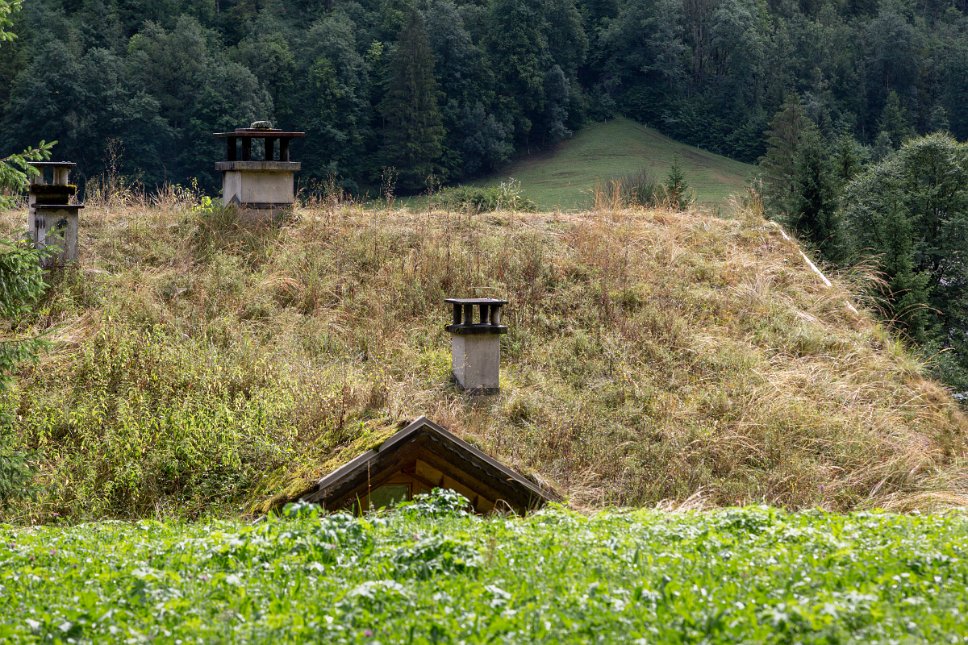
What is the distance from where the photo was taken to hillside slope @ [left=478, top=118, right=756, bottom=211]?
56.0 metres

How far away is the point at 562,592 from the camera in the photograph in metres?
4.32

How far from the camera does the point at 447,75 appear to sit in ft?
204

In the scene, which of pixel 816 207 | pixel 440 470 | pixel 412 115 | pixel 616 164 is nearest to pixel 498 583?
pixel 440 470

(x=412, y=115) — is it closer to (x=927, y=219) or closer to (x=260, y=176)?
(x=927, y=219)

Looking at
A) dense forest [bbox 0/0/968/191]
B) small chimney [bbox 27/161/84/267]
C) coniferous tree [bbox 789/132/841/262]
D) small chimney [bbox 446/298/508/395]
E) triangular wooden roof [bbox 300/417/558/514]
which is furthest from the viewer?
dense forest [bbox 0/0/968/191]

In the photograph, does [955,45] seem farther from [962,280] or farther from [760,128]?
[962,280]

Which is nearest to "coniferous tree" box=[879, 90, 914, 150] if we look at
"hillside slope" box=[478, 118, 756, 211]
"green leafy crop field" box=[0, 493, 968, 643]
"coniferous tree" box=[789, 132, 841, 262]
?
"hillside slope" box=[478, 118, 756, 211]

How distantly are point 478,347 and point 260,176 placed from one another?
5608mm

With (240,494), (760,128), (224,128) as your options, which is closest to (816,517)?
(240,494)

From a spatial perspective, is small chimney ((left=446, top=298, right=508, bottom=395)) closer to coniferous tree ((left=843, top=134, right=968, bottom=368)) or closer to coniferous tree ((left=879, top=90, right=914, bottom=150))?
coniferous tree ((left=843, top=134, right=968, bottom=368))

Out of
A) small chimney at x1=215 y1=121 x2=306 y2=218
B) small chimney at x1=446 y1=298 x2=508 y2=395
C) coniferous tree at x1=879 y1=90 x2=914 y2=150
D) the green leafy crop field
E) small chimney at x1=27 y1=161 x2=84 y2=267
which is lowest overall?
the green leafy crop field

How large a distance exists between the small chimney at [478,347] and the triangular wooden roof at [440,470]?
98.9 inches

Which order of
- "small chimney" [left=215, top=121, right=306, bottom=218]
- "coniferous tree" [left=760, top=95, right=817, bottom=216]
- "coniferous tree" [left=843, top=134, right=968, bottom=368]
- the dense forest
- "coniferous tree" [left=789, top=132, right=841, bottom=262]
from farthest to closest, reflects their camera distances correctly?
the dense forest, "coniferous tree" [left=760, top=95, right=817, bottom=216], "coniferous tree" [left=843, top=134, right=968, bottom=368], "coniferous tree" [left=789, top=132, right=841, bottom=262], "small chimney" [left=215, top=121, right=306, bottom=218]

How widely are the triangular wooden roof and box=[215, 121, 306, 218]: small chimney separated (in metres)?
7.45
